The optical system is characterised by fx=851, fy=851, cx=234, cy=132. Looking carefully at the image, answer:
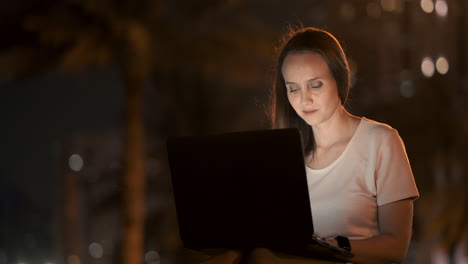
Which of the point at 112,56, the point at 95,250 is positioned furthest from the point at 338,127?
the point at 95,250

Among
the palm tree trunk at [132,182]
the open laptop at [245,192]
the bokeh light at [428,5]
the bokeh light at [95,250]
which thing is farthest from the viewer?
the bokeh light at [95,250]

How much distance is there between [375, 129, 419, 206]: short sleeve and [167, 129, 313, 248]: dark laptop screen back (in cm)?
36

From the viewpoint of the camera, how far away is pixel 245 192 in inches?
110

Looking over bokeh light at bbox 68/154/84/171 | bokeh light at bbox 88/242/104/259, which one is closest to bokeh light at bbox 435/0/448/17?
bokeh light at bbox 68/154/84/171

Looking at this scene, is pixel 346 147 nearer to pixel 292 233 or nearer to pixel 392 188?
pixel 392 188

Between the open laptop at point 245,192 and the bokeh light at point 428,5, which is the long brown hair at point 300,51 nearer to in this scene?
the open laptop at point 245,192

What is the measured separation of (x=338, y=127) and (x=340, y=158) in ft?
0.47

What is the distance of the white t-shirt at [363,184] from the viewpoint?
2.92 metres

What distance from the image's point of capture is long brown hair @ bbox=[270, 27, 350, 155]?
3094 mm

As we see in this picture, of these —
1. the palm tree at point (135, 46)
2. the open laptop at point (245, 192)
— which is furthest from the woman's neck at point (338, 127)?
the palm tree at point (135, 46)

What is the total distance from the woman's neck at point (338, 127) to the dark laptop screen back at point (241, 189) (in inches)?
19.4

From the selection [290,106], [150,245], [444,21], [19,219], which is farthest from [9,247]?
[290,106]

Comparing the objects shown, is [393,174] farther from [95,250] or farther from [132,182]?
[95,250]

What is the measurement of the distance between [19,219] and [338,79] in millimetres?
30955
